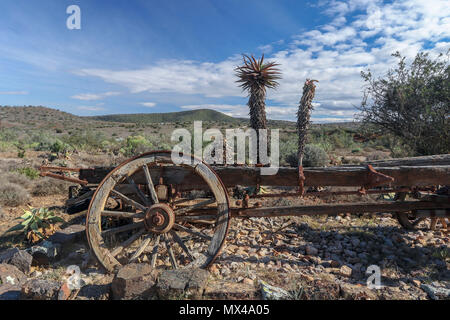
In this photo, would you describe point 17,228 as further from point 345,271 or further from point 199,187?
point 345,271

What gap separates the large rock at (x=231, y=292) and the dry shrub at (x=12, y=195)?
628 centimetres

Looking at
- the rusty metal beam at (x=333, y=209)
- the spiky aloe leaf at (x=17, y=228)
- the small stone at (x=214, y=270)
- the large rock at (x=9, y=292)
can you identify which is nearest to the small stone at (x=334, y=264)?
the rusty metal beam at (x=333, y=209)

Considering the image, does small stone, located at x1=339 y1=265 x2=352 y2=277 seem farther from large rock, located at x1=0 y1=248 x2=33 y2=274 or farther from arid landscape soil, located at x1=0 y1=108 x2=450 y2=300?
large rock, located at x1=0 y1=248 x2=33 y2=274

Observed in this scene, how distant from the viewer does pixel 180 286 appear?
8.39ft

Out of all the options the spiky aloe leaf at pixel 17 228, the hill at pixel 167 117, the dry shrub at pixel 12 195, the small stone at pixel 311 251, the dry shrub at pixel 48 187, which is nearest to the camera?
the small stone at pixel 311 251

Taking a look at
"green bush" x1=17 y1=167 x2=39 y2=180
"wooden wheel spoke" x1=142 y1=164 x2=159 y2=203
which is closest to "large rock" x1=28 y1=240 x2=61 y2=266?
"wooden wheel spoke" x1=142 y1=164 x2=159 y2=203

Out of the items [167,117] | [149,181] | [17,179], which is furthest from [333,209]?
[167,117]

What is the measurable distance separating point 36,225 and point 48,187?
3624mm

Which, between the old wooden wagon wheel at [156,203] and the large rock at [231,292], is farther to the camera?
the old wooden wagon wheel at [156,203]

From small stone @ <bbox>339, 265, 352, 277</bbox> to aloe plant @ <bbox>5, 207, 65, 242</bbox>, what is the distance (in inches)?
184

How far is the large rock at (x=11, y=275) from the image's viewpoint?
3101mm

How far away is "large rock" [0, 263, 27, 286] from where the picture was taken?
10.2 ft

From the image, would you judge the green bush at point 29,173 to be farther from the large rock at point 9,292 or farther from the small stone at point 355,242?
the small stone at point 355,242
